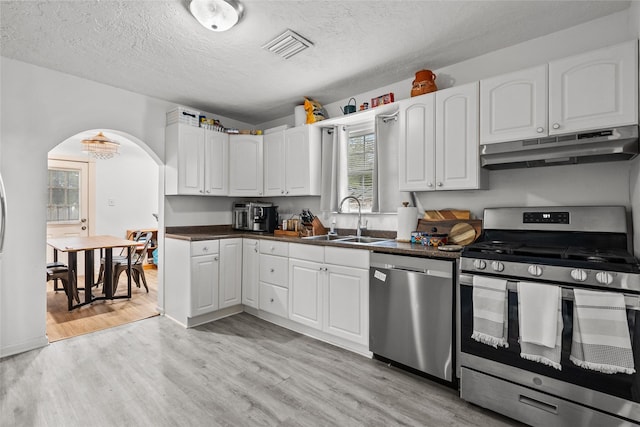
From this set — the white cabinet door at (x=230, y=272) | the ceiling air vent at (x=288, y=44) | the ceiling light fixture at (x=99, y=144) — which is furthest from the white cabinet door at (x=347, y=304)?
the ceiling light fixture at (x=99, y=144)

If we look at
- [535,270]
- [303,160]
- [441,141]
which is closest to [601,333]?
[535,270]

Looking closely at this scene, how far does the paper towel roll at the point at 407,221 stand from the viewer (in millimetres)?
2812

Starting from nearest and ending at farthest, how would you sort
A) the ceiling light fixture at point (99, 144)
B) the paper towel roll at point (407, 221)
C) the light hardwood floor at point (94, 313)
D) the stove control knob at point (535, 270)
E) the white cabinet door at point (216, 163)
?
the stove control knob at point (535, 270)
the paper towel roll at point (407, 221)
the light hardwood floor at point (94, 313)
the white cabinet door at point (216, 163)
the ceiling light fixture at point (99, 144)

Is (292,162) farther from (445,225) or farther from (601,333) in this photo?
(601,333)

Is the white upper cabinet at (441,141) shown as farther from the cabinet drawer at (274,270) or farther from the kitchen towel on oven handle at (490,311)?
the cabinet drawer at (274,270)

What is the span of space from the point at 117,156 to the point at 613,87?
738 cm

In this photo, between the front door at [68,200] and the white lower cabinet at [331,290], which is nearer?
the white lower cabinet at [331,290]

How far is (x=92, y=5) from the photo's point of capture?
197 cm

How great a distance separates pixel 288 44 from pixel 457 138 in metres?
1.48

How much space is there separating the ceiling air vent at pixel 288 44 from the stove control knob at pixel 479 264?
6.44 feet

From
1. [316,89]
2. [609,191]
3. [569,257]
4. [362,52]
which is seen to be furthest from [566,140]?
[316,89]

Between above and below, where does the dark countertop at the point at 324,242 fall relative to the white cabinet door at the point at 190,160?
below

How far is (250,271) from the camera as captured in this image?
363 cm

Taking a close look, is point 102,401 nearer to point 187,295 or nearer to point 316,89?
point 187,295
